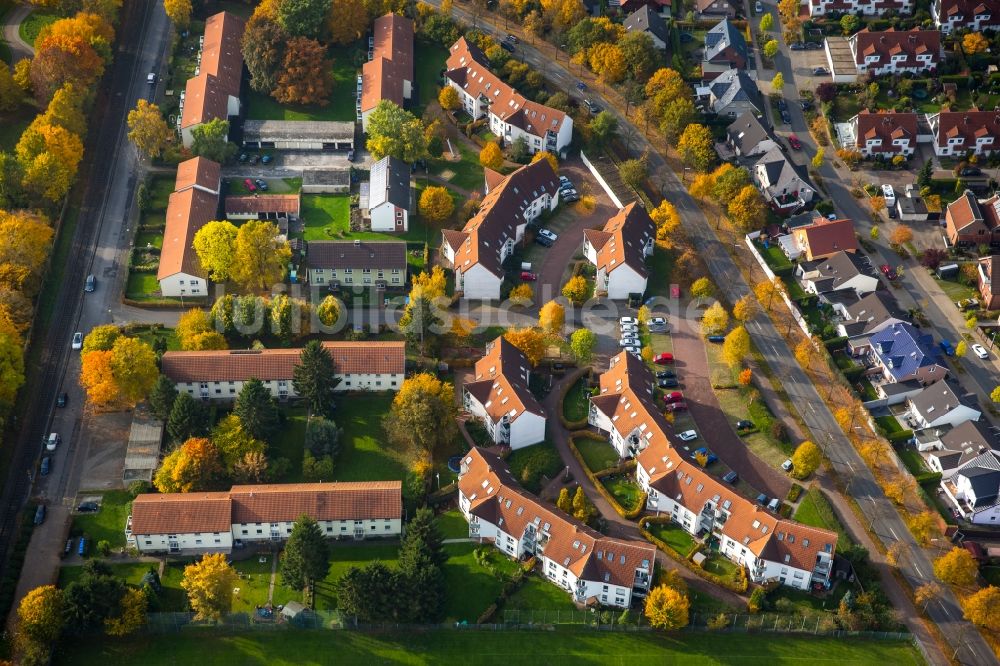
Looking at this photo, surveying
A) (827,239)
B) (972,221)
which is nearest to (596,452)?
(827,239)

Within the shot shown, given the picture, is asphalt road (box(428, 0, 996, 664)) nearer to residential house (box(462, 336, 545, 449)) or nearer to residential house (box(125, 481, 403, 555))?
residential house (box(462, 336, 545, 449))

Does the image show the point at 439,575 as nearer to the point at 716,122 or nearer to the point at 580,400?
the point at 580,400

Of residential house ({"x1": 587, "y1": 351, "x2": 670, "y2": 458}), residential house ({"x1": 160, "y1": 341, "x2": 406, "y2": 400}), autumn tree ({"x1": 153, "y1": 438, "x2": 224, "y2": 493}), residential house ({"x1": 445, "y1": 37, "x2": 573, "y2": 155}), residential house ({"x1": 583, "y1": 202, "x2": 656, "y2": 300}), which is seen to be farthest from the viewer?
residential house ({"x1": 445, "y1": 37, "x2": 573, "y2": 155})

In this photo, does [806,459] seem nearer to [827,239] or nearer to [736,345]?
[736,345]

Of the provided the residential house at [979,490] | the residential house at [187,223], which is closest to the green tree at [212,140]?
the residential house at [187,223]

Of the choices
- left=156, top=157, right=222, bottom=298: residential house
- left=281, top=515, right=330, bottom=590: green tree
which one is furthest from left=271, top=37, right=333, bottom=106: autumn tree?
left=281, top=515, right=330, bottom=590: green tree

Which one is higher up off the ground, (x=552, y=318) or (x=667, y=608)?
(x=552, y=318)

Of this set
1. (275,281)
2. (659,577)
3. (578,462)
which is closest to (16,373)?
(275,281)
